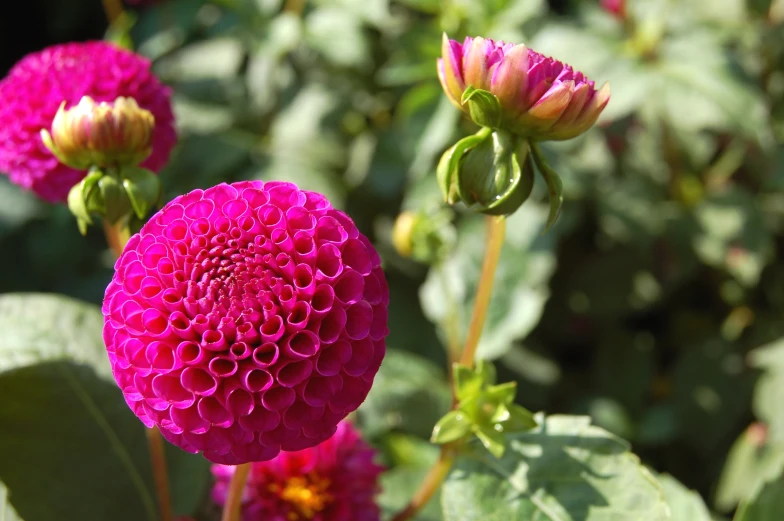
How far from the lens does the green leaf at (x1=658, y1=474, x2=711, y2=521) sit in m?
1.00

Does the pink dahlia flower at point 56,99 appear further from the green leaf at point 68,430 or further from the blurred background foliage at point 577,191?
the blurred background foliage at point 577,191

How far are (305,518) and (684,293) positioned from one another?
48.6 inches

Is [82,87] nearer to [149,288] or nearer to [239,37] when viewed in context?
[149,288]

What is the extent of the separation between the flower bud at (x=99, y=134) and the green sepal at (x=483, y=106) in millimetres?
335

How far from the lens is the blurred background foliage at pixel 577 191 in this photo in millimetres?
1400

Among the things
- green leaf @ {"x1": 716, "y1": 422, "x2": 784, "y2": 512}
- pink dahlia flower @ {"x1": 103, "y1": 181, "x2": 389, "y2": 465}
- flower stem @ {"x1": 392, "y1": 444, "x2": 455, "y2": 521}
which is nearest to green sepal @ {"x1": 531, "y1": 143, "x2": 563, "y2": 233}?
pink dahlia flower @ {"x1": 103, "y1": 181, "x2": 389, "y2": 465}

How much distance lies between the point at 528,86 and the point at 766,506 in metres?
0.61

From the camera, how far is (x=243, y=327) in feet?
2.05

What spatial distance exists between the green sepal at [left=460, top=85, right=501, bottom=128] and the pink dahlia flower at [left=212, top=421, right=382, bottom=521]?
465 mm

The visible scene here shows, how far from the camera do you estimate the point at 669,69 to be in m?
1.51

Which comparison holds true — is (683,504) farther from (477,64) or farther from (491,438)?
(477,64)

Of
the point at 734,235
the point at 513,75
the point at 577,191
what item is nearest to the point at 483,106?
the point at 513,75

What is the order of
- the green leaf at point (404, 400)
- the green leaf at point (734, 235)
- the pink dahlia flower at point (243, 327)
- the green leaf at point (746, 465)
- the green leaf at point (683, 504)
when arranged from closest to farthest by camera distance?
the pink dahlia flower at point (243, 327) → the green leaf at point (683, 504) → the green leaf at point (404, 400) → the green leaf at point (746, 465) → the green leaf at point (734, 235)

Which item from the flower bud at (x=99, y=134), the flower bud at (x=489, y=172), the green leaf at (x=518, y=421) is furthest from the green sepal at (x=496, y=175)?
the flower bud at (x=99, y=134)
